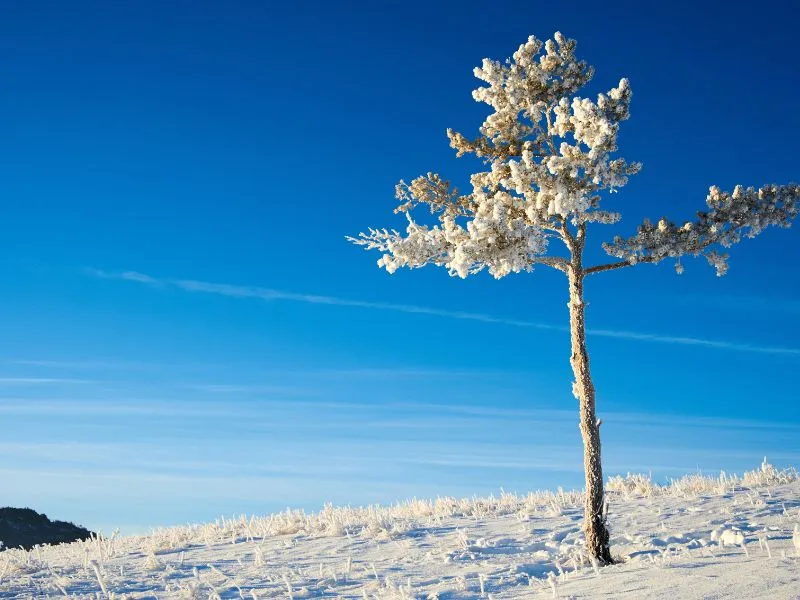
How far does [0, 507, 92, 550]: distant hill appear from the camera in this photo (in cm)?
3512

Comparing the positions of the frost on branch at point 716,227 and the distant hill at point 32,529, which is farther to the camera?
the distant hill at point 32,529

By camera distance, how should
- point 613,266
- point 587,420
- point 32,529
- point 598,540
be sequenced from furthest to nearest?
point 32,529
point 613,266
point 587,420
point 598,540

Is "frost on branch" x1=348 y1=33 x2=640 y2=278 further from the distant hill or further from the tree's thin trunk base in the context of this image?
the distant hill

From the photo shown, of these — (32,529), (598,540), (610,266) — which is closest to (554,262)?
(610,266)

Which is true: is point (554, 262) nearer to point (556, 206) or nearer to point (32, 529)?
point (556, 206)

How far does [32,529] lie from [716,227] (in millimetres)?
34493

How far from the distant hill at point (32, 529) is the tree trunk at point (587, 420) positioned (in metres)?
27.7

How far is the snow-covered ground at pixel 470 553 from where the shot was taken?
39.7 feet

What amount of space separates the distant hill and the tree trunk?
1091 inches

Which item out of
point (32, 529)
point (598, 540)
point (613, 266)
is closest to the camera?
point (598, 540)

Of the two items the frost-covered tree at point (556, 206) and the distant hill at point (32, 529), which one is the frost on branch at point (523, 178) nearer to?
the frost-covered tree at point (556, 206)

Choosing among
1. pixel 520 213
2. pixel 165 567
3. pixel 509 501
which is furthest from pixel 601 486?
pixel 165 567

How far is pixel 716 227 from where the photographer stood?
56.0ft

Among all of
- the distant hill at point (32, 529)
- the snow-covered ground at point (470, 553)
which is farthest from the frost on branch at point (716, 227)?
the distant hill at point (32, 529)
